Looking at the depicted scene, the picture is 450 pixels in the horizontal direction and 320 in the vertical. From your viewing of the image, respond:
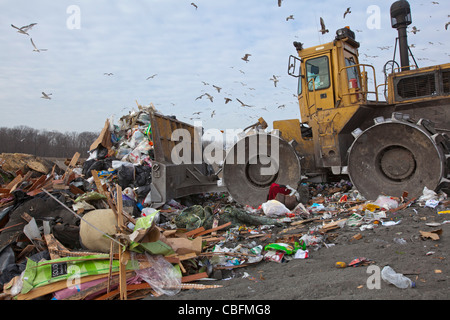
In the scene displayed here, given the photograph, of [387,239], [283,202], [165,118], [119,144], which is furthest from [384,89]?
[119,144]

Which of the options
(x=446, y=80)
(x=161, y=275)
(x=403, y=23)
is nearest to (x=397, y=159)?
(x=446, y=80)

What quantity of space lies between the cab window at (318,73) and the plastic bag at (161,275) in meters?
4.74

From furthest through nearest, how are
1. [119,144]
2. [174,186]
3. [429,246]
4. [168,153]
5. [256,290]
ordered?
[119,144]
[168,153]
[174,186]
[429,246]
[256,290]

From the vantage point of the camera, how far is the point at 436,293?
2.19 m

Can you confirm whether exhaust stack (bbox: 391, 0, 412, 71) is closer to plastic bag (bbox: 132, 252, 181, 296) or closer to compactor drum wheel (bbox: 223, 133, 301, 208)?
compactor drum wheel (bbox: 223, 133, 301, 208)

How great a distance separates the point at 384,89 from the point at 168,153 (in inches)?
160

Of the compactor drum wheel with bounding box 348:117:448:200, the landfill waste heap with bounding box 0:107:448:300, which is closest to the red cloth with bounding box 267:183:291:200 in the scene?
the landfill waste heap with bounding box 0:107:448:300

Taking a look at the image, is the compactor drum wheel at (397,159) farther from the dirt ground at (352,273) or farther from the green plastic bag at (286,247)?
the green plastic bag at (286,247)

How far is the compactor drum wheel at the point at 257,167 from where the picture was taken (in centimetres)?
622

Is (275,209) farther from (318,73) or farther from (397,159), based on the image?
(318,73)

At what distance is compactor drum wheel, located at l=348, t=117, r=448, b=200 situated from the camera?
500 cm

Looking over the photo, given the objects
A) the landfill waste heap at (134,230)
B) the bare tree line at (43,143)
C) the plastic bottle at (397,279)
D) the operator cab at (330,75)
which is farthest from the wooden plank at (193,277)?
the bare tree line at (43,143)

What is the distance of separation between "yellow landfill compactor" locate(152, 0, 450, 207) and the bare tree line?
1042 inches
